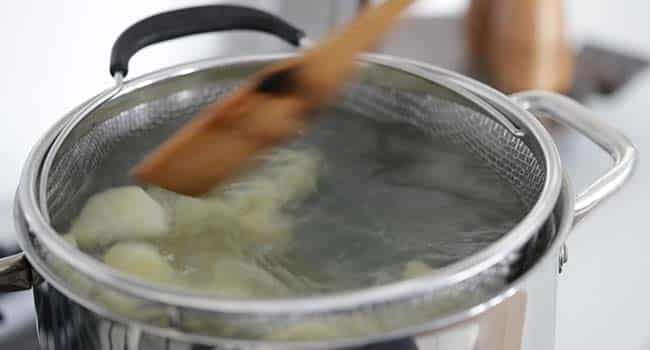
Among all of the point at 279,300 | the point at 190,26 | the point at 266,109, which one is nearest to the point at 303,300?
the point at 279,300

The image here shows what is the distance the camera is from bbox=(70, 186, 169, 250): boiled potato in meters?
0.46

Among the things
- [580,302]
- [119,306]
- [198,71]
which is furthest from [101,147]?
[580,302]

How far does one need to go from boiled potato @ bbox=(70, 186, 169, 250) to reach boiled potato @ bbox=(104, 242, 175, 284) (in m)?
0.01

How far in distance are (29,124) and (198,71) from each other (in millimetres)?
198

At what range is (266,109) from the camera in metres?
0.45

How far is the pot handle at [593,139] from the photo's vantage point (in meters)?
0.48

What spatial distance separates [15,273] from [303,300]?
0.16 meters

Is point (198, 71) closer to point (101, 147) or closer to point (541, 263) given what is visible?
point (101, 147)

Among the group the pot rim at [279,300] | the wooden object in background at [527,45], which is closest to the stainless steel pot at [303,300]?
the pot rim at [279,300]

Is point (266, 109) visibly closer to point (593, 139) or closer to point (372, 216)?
point (372, 216)

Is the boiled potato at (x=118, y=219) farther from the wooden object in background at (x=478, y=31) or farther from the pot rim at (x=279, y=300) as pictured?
the wooden object in background at (x=478, y=31)

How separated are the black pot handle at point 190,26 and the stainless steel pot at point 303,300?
0.04 feet

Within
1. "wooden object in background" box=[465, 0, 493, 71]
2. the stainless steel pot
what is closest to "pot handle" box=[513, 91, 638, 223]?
the stainless steel pot

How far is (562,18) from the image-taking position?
904mm
